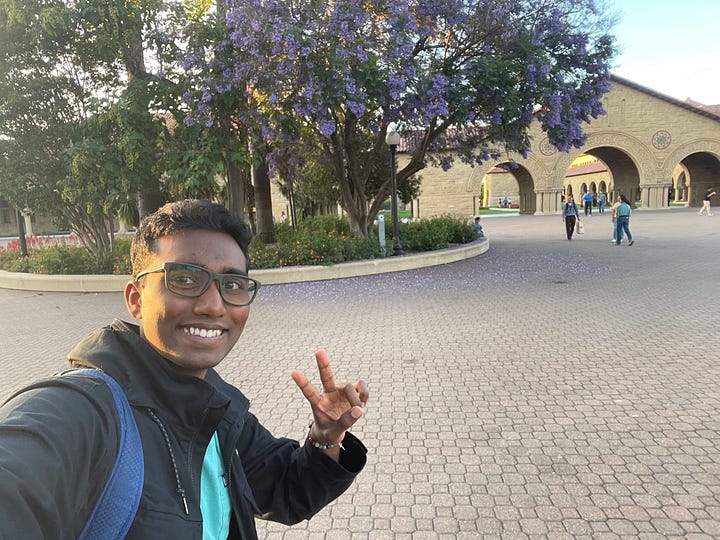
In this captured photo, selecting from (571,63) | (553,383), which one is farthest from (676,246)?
(553,383)

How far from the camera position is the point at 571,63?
517 inches

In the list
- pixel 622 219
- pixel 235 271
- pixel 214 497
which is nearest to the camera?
pixel 214 497

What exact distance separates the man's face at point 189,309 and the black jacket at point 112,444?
7cm

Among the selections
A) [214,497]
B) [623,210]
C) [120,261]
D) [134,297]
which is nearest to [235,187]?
[120,261]

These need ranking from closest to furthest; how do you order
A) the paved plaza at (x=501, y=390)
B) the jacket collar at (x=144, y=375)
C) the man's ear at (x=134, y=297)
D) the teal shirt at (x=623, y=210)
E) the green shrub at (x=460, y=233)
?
the jacket collar at (x=144, y=375) → the man's ear at (x=134, y=297) → the paved plaza at (x=501, y=390) → the teal shirt at (x=623, y=210) → the green shrub at (x=460, y=233)

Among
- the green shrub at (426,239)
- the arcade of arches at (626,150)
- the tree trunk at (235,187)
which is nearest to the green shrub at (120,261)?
the tree trunk at (235,187)

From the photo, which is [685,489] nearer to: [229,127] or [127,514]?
[127,514]

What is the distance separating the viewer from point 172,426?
1.18 metres

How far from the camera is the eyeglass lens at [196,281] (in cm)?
135

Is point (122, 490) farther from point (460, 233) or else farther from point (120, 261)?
point (460, 233)

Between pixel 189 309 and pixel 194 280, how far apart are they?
0.08 metres

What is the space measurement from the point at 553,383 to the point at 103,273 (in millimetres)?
11177

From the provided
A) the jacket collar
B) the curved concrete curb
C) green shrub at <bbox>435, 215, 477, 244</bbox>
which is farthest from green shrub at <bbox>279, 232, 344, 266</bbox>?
the jacket collar

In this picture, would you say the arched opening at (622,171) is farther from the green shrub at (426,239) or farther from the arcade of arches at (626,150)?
the green shrub at (426,239)
